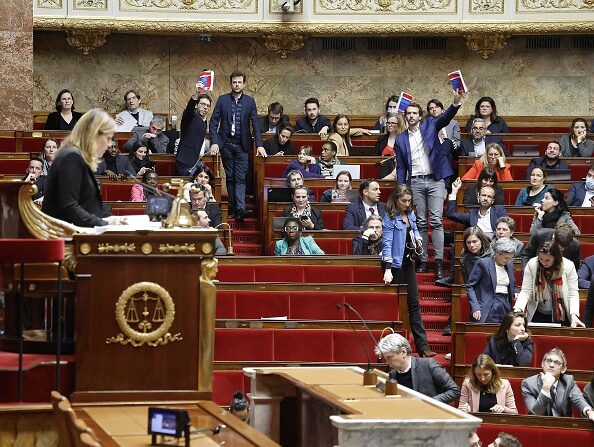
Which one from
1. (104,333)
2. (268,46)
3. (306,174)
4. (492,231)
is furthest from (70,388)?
(268,46)

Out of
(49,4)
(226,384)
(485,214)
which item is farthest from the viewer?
(49,4)

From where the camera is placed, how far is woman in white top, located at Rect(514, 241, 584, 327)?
7.34m

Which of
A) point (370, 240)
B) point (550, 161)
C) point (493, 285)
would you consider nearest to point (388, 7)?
point (550, 161)

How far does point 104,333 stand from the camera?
13.4ft

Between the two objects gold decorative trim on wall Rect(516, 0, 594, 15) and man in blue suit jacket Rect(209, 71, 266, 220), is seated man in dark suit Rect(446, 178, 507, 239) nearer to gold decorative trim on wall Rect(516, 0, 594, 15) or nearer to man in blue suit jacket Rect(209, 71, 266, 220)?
man in blue suit jacket Rect(209, 71, 266, 220)

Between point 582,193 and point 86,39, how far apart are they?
558cm

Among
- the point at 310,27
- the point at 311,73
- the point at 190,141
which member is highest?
the point at 310,27

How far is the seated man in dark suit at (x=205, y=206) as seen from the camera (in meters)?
8.67

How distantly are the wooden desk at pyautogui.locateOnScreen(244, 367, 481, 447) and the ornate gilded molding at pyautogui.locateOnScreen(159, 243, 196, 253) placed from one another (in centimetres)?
55

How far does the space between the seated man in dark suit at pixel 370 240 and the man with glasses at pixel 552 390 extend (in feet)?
7.23

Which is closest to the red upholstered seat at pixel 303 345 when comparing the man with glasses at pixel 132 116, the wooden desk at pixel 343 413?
the wooden desk at pixel 343 413

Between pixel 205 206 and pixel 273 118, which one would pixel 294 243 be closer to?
pixel 205 206

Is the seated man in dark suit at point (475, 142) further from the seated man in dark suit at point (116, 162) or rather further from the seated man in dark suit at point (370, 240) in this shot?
the seated man in dark suit at point (116, 162)

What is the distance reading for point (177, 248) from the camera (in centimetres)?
414
